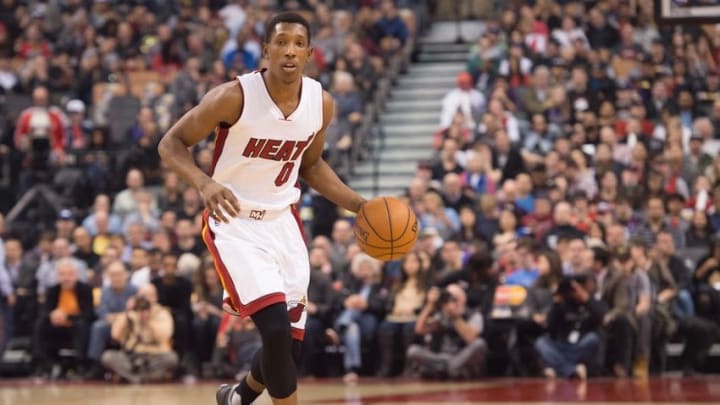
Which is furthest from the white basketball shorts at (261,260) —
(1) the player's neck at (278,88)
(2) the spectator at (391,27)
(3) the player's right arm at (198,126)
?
(2) the spectator at (391,27)

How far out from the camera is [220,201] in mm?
6543

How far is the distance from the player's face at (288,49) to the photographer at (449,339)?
20.3ft

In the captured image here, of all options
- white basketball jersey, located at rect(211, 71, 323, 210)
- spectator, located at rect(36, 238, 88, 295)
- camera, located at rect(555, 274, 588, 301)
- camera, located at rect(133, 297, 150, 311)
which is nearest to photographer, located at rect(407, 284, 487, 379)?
camera, located at rect(555, 274, 588, 301)

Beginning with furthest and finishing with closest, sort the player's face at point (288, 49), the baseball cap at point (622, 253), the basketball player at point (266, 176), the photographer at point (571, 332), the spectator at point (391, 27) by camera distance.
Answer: the spectator at point (391, 27) → the baseball cap at point (622, 253) → the photographer at point (571, 332) → the player's face at point (288, 49) → the basketball player at point (266, 176)

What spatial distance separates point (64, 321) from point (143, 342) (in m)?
1.07

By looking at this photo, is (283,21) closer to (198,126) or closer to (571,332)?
(198,126)

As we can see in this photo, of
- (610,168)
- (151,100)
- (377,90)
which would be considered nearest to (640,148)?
(610,168)

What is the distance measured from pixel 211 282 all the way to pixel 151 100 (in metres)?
4.98

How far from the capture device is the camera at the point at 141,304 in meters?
13.2

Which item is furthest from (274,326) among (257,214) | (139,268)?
(139,268)

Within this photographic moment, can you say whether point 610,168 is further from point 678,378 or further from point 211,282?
point 211,282

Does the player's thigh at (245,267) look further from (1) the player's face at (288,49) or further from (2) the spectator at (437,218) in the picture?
(2) the spectator at (437,218)

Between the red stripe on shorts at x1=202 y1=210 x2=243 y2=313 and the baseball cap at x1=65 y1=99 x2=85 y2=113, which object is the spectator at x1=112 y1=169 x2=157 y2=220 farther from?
the red stripe on shorts at x1=202 y1=210 x2=243 y2=313

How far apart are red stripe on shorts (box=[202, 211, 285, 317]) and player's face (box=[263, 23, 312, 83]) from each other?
0.81 metres
